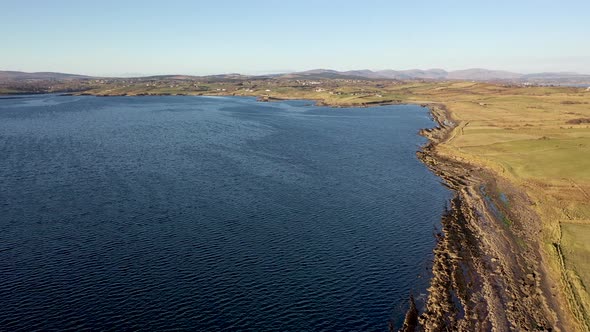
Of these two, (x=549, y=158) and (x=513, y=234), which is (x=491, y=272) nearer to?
(x=513, y=234)

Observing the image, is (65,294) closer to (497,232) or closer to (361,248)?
(361,248)

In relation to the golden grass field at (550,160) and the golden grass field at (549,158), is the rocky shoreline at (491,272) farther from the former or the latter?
the golden grass field at (549,158)

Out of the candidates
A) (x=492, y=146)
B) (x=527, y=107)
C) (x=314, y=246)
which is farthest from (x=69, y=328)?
(x=527, y=107)

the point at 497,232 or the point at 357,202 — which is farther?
the point at 357,202

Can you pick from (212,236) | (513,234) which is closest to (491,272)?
(513,234)

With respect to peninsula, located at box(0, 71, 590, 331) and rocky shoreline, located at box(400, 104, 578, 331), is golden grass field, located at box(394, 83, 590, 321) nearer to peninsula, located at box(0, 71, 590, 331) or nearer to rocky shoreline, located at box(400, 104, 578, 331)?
peninsula, located at box(0, 71, 590, 331)

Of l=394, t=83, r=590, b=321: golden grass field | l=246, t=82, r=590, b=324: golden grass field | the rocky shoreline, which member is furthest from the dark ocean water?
l=394, t=83, r=590, b=321: golden grass field

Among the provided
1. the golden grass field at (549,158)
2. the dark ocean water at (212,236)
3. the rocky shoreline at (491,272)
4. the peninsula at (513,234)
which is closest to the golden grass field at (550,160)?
the golden grass field at (549,158)
